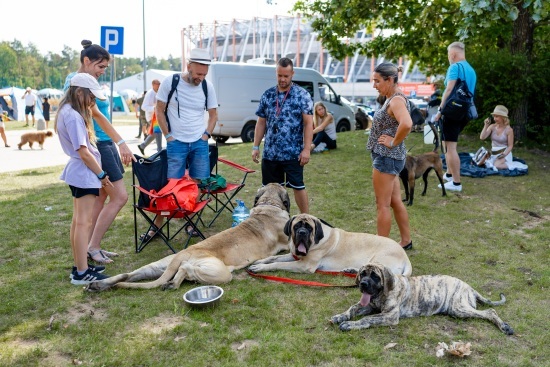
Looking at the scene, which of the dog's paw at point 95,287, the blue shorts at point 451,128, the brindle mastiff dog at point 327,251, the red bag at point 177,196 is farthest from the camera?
the blue shorts at point 451,128

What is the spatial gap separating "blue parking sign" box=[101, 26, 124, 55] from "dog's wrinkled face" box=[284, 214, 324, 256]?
255 inches

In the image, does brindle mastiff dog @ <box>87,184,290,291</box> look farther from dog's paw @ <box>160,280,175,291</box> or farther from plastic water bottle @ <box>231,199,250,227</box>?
plastic water bottle @ <box>231,199,250,227</box>

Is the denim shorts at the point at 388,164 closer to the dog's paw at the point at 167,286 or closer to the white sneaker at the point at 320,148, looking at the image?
the dog's paw at the point at 167,286

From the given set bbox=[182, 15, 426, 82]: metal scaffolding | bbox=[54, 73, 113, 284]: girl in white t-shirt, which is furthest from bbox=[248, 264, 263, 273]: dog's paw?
bbox=[182, 15, 426, 82]: metal scaffolding

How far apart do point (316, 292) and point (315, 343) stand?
87 cm

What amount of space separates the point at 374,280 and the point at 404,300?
0.37 metres

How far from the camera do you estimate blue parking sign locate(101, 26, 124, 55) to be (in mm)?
9273

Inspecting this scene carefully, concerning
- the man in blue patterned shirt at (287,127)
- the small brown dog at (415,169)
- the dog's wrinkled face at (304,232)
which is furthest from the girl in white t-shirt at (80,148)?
the small brown dog at (415,169)

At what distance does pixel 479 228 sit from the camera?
6.06m

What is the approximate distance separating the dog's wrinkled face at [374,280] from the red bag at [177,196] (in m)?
2.14

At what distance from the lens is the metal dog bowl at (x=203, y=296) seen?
3.62 metres

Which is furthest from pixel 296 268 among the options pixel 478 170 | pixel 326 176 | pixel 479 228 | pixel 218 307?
pixel 478 170

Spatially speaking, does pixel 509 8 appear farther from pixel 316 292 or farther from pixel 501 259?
pixel 316 292

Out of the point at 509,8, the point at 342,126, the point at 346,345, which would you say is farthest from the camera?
the point at 342,126
